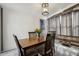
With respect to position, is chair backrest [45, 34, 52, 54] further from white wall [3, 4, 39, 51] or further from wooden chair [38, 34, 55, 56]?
white wall [3, 4, 39, 51]

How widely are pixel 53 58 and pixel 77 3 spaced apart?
3.54 ft

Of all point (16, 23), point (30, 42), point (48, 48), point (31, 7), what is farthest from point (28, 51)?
point (31, 7)

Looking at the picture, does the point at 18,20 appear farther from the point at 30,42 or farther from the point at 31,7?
the point at 30,42

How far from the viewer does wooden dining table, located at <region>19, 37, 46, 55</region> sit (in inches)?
64.6

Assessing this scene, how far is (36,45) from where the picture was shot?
180cm

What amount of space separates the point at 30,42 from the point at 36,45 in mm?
130

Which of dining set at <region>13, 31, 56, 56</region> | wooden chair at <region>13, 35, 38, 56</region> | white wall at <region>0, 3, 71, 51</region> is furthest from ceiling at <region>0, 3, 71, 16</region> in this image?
wooden chair at <region>13, 35, 38, 56</region>

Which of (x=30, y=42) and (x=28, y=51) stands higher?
(x=30, y=42)

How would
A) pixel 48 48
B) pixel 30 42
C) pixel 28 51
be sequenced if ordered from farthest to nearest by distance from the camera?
pixel 48 48 → pixel 30 42 → pixel 28 51

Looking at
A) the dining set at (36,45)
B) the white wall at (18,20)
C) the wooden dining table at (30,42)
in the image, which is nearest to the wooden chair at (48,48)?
the dining set at (36,45)

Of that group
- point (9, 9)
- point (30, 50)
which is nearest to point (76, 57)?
point (30, 50)

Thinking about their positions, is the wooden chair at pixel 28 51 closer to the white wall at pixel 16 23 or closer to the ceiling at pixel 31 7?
the white wall at pixel 16 23

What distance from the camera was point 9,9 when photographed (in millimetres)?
1652

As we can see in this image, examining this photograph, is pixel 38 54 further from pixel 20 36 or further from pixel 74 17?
pixel 74 17
